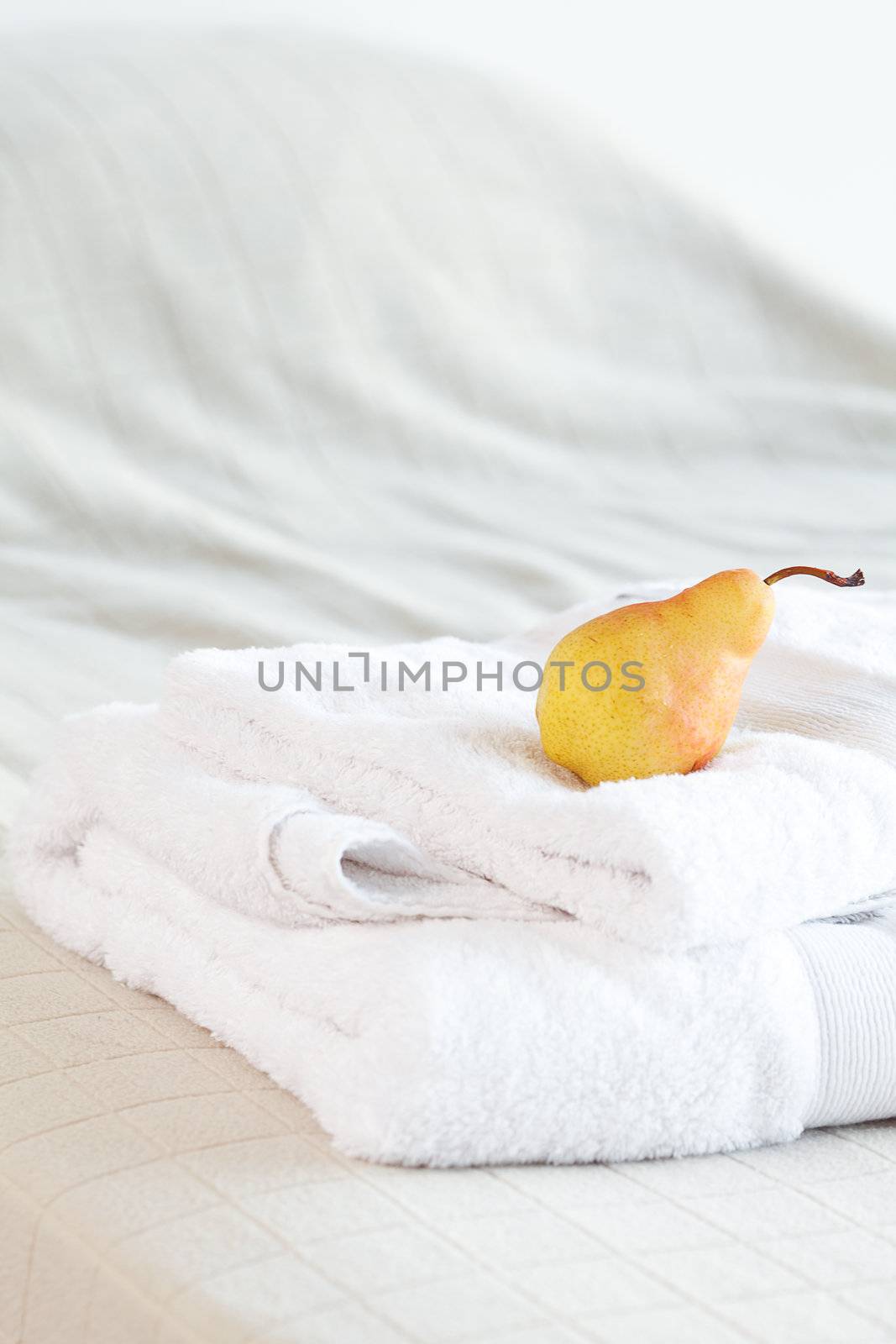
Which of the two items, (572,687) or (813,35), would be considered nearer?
(572,687)

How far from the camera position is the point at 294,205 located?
5.82ft

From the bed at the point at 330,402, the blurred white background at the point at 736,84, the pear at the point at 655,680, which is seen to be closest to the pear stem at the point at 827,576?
the pear at the point at 655,680

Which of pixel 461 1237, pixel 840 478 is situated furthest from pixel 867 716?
pixel 840 478

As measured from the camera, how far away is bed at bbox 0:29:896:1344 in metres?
0.71

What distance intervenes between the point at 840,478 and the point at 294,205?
0.71 meters

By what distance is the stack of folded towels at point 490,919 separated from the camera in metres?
0.50

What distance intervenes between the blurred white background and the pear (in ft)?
5.18

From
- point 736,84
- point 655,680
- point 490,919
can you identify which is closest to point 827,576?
point 655,680

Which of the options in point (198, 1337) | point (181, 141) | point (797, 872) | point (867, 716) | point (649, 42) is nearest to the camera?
point (198, 1337)

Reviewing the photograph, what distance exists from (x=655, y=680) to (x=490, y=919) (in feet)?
0.39

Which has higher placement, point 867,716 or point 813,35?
point 813,35

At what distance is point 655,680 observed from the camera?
0.59m

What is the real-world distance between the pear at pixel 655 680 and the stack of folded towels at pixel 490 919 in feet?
0.06

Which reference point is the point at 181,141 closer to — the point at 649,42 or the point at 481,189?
the point at 481,189
